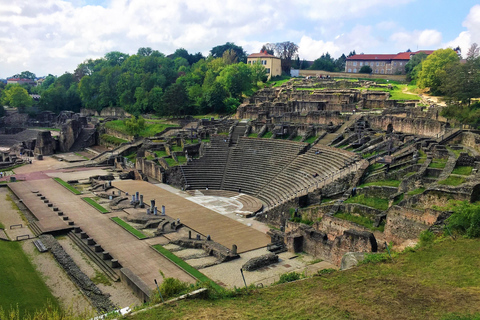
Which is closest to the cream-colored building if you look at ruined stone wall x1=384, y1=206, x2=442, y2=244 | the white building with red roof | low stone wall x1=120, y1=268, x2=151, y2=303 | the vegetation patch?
the white building with red roof

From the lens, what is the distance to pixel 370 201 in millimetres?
24250

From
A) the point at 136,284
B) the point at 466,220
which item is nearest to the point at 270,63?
the point at 136,284

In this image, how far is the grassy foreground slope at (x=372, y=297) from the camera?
10609 mm

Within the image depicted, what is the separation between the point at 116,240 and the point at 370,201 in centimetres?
1687

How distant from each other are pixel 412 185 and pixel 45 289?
70.1ft

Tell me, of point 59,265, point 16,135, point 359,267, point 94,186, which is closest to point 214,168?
point 94,186

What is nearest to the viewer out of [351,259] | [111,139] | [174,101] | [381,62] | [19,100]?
[351,259]

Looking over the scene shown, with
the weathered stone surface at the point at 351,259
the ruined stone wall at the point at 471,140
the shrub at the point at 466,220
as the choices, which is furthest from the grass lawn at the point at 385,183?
the weathered stone surface at the point at 351,259

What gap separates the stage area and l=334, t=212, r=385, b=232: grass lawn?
16.9ft

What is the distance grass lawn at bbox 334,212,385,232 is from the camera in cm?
2164

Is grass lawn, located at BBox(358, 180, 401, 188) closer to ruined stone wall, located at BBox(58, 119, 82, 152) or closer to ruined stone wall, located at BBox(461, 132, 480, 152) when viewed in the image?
ruined stone wall, located at BBox(461, 132, 480, 152)

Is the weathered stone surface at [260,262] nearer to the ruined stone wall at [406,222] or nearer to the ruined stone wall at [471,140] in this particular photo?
the ruined stone wall at [406,222]

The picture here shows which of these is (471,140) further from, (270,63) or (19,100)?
(19,100)

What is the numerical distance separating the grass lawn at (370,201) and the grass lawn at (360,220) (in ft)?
3.94
